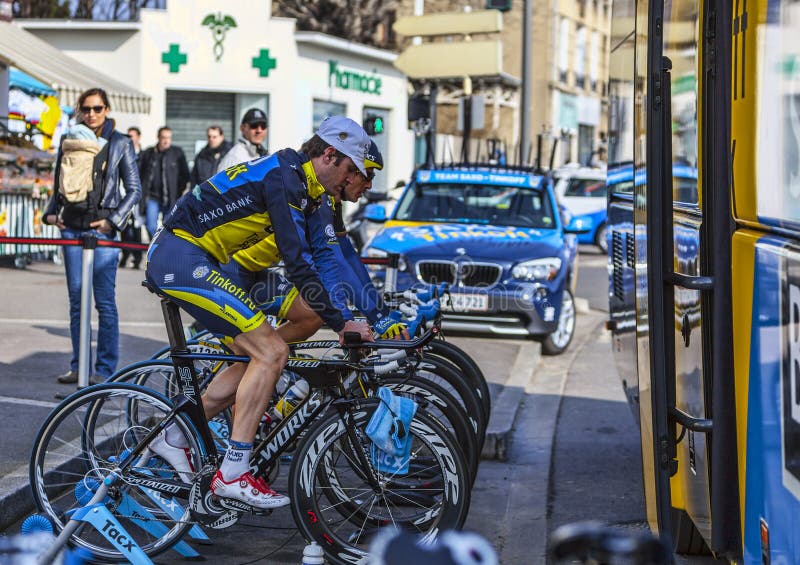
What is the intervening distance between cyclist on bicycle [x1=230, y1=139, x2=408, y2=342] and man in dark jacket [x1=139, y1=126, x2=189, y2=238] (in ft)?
36.3

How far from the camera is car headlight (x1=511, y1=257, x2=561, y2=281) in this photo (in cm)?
1245

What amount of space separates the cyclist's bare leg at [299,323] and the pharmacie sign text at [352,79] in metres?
25.9

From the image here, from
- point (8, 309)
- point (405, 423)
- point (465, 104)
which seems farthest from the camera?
point (465, 104)

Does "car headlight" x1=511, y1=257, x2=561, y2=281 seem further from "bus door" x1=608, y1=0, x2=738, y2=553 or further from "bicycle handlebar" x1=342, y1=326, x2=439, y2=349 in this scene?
"bus door" x1=608, y1=0, x2=738, y2=553

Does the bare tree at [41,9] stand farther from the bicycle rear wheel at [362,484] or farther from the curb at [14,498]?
the bicycle rear wheel at [362,484]

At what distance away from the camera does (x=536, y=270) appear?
491 inches

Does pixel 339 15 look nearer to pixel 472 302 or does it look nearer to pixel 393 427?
pixel 472 302

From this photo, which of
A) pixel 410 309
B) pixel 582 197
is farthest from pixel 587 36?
pixel 410 309

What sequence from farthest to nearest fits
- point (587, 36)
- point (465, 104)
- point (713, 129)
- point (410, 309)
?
point (587, 36) < point (465, 104) < point (410, 309) < point (713, 129)

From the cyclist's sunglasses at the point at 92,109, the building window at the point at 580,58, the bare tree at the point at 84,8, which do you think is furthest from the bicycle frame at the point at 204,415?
the building window at the point at 580,58

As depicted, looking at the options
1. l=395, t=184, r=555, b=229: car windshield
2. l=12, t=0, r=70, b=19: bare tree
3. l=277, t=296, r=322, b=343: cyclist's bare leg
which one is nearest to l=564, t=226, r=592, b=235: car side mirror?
l=395, t=184, r=555, b=229: car windshield

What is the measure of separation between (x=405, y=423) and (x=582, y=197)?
2507 cm

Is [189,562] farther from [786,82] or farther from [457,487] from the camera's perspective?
[786,82]

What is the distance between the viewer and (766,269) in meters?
3.50
